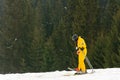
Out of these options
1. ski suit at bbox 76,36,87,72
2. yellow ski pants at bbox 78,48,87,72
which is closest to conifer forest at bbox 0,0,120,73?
yellow ski pants at bbox 78,48,87,72

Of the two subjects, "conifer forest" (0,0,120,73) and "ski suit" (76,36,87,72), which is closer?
"ski suit" (76,36,87,72)

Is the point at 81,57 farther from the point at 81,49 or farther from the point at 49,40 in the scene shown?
the point at 49,40

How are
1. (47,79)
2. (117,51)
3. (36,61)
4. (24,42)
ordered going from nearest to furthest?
(47,79), (117,51), (36,61), (24,42)

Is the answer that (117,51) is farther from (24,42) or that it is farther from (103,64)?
(24,42)

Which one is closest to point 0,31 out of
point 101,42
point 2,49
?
point 2,49

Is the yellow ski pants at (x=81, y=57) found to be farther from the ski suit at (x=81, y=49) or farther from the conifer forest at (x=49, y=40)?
the conifer forest at (x=49, y=40)

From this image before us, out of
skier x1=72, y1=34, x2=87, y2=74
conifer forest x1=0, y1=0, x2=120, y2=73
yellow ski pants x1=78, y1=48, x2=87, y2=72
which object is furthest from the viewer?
conifer forest x1=0, y1=0, x2=120, y2=73

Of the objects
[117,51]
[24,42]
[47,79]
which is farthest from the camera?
[24,42]

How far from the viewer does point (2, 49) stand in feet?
201

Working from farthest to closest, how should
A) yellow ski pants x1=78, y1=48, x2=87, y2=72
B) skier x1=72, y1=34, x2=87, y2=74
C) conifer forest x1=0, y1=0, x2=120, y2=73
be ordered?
conifer forest x1=0, y1=0, x2=120, y2=73 → yellow ski pants x1=78, y1=48, x2=87, y2=72 → skier x1=72, y1=34, x2=87, y2=74

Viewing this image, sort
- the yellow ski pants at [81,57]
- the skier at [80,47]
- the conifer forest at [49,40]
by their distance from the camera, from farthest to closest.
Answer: the conifer forest at [49,40]
the yellow ski pants at [81,57]
the skier at [80,47]

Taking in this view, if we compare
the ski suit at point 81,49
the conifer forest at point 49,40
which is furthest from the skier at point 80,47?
the conifer forest at point 49,40

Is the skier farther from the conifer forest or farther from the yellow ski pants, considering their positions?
the conifer forest

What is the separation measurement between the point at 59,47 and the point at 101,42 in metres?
15.5
